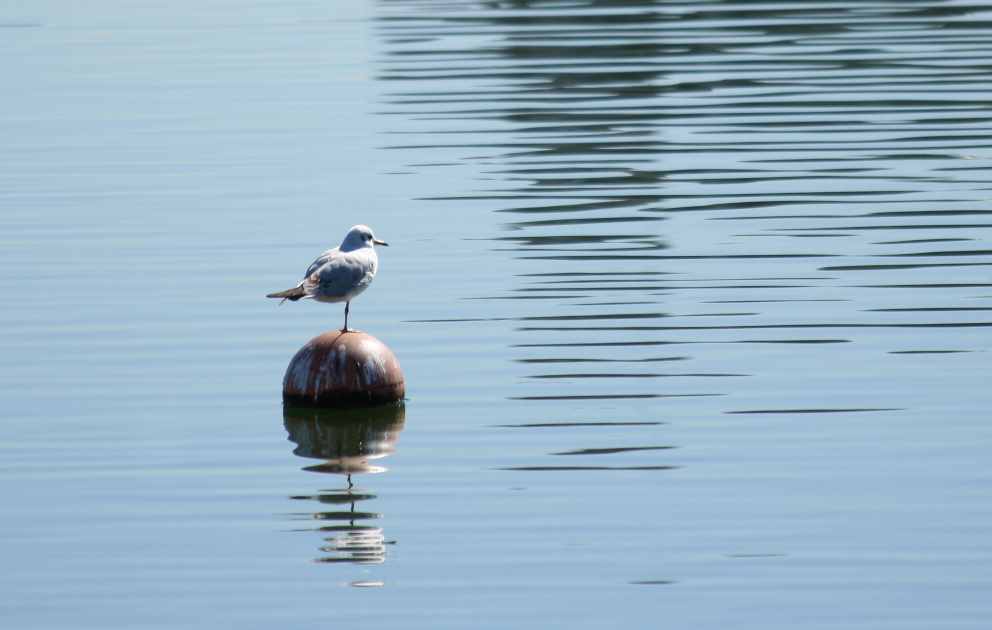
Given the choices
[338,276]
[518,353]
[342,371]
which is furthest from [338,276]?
[518,353]

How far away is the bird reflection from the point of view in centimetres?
1130

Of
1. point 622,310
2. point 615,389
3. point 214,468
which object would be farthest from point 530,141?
point 214,468

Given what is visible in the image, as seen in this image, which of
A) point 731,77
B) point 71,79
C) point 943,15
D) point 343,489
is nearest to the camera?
point 343,489

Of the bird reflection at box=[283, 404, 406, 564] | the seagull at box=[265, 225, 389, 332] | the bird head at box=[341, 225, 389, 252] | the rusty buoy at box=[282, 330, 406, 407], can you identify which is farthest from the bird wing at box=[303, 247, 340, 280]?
the bird reflection at box=[283, 404, 406, 564]

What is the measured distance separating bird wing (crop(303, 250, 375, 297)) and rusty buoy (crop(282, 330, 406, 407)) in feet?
1.17

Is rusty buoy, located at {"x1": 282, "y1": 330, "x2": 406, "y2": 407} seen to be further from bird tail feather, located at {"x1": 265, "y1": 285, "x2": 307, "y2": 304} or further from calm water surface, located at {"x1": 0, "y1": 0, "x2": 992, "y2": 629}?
bird tail feather, located at {"x1": 265, "y1": 285, "x2": 307, "y2": 304}

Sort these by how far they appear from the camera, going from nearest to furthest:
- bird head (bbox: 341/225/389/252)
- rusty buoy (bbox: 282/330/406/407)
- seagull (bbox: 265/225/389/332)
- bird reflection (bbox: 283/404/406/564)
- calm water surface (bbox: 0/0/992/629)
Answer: calm water surface (bbox: 0/0/992/629), bird reflection (bbox: 283/404/406/564), seagull (bbox: 265/225/389/332), rusty buoy (bbox: 282/330/406/407), bird head (bbox: 341/225/389/252)

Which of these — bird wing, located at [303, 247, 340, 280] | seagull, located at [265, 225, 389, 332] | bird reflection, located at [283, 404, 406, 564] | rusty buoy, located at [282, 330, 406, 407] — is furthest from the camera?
rusty buoy, located at [282, 330, 406, 407]

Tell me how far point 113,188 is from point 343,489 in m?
12.8

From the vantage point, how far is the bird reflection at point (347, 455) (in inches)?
445

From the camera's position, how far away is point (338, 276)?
13.8 meters

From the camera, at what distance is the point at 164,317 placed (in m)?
17.5

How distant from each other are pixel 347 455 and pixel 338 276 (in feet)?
4.31

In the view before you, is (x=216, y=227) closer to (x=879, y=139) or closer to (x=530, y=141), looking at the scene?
(x=530, y=141)
